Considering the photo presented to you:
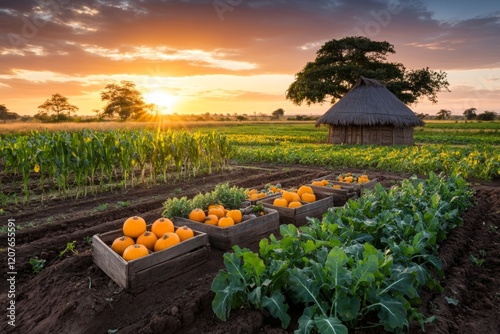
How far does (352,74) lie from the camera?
37.3 meters

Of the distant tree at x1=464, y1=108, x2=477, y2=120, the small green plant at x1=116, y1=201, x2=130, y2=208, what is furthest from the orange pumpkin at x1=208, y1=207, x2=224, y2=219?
the distant tree at x1=464, y1=108, x2=477, y2=120

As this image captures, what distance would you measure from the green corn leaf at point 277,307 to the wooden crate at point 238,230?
190 centimetres

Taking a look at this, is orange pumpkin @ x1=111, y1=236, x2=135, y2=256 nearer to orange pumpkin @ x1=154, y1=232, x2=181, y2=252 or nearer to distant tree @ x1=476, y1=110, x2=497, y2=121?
orange pumpkin @ x1=154, y1=232, x2=181, y2=252

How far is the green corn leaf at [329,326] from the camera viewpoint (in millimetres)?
2631

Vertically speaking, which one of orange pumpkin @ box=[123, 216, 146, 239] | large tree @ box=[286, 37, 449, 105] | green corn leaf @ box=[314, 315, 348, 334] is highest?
large tree @ box=[286, 37, 449, 105]

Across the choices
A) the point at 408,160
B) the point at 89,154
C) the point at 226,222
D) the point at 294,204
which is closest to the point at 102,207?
the point at 89,154

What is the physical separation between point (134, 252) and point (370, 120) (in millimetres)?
25452

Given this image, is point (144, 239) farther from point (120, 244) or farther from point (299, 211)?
point (299, 211)

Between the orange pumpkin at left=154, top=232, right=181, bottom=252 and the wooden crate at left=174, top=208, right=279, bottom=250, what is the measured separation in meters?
0.85

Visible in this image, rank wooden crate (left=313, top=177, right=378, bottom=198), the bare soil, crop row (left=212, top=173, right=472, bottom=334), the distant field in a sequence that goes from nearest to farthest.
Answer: crop row (left=212, top=173, right=472, bottom=334) < the bare soil < wooden crate (left=313, top=177, right=378, bottom=198) < the distant field

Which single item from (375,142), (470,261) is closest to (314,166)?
(470,261)

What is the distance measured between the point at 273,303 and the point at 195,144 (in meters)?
9.91

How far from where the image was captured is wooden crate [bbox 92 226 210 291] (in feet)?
12.5

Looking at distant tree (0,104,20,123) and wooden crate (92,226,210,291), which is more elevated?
distant tree (0,104,20,123)
